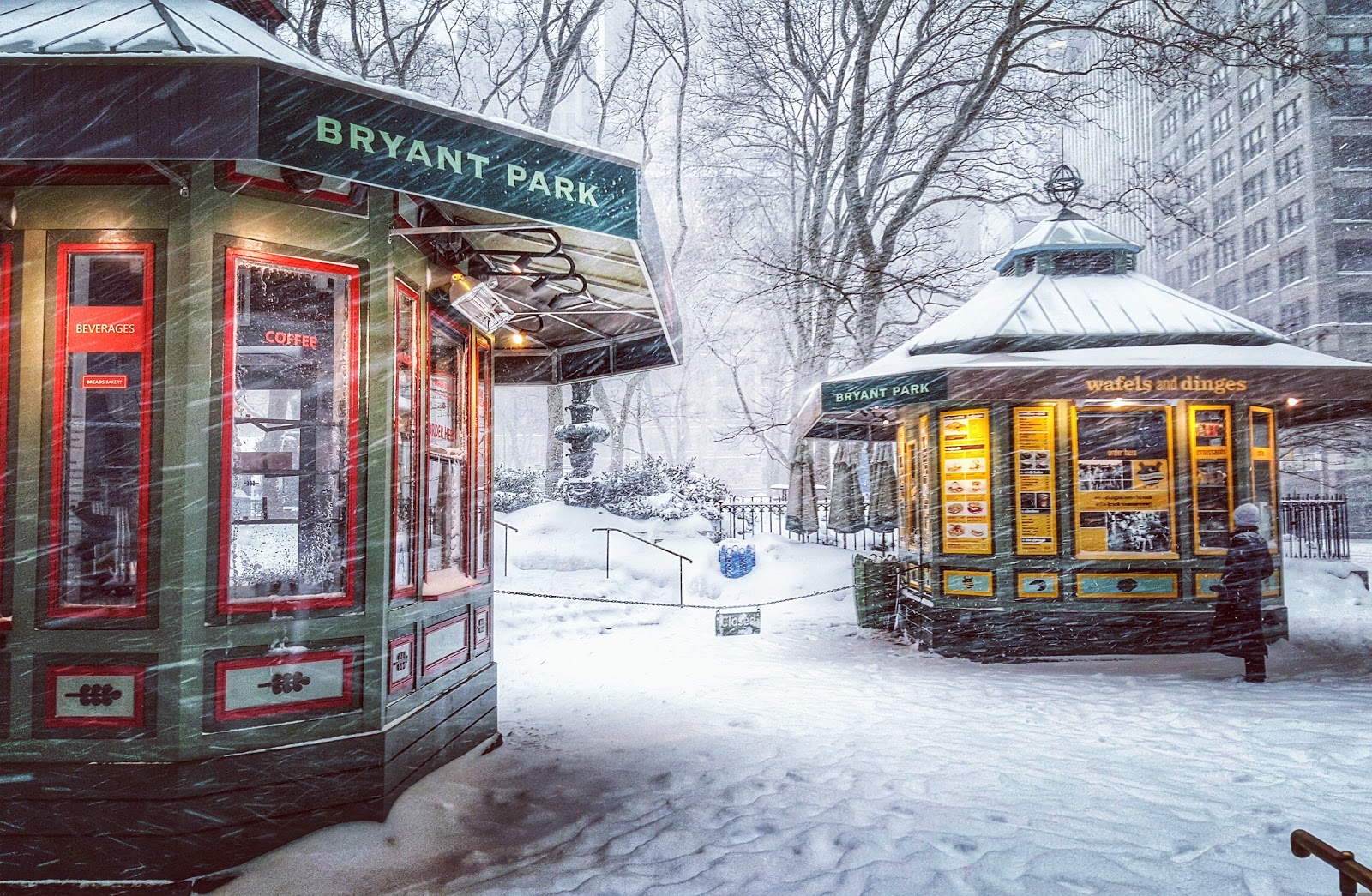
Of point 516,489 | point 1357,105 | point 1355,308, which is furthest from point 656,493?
point 1357,105

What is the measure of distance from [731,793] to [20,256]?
5137mm

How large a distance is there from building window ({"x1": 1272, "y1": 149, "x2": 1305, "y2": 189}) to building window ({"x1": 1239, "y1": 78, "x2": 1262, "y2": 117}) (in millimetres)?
3761

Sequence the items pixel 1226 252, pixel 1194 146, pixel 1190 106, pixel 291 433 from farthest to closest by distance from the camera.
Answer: pixel 1194 146 → pixel 1190 106 → pixel 1226 252 → pixel 291 433

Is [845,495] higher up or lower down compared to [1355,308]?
lower down

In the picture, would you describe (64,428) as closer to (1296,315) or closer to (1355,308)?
(1355,308)

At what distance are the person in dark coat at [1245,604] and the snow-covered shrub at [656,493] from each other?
11827 mm

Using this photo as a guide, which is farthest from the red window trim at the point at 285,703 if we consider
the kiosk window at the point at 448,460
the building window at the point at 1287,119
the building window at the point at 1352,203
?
the building window at the point at 1287,119

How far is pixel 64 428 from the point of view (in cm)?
450

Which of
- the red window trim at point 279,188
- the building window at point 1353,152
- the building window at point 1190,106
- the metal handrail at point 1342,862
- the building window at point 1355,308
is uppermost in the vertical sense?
the building window at point 1190,106

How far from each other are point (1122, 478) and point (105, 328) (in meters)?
10.5

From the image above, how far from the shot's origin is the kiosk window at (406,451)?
210 inches

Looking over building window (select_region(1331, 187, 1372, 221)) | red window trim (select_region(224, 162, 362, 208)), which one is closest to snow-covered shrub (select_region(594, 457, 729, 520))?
red window trim (select_region(224, 162, 362, 208))

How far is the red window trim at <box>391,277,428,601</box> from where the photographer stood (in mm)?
5270

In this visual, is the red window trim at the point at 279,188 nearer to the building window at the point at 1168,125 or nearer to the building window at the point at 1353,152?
the building window at the point at 1353,152
